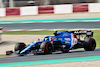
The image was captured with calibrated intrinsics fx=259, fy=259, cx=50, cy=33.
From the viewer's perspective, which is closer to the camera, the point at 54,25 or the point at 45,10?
the point at 54,25

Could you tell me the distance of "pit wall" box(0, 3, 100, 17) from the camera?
774 inches

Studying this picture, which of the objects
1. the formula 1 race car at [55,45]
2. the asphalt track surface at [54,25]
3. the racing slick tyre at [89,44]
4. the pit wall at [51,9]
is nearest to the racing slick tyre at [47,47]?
the formula 1 race car at [55,45]

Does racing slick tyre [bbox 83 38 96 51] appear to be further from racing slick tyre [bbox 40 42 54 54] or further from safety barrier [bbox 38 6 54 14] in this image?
safety barrier [bbox 38 6 54 14]

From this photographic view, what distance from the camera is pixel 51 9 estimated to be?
2094 cm

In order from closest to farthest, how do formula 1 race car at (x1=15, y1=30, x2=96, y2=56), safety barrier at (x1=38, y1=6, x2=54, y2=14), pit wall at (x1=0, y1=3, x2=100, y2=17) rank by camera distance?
formula 1 race car at (x1=15, y1=30, x2=96, y2=56)
pit wall at (x1=0, y1=3, x2=100, y2=17)
safety barrier at (x1=38, y1=6, x2=54, y2=14)

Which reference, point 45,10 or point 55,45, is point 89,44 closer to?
point 55,45

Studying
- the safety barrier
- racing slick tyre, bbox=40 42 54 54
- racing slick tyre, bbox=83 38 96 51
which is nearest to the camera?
racing slick tyre, bbox=40 42 54 54

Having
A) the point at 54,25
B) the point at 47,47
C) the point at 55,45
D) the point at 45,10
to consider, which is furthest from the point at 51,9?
the point at 47,47

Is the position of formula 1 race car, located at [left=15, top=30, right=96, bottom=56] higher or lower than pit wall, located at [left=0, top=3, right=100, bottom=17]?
lower

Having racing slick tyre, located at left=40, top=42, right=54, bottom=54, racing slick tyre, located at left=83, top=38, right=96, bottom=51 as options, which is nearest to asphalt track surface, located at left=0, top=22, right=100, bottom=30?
racing slick tyre, located at left=83, top=38, right=96, bottom=51

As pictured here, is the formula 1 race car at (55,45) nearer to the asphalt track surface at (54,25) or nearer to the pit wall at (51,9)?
the asphalt track surface at (54,25)

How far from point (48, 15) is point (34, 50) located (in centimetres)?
1323

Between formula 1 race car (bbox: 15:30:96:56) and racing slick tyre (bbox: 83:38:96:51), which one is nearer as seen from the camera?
formula 1 race car (bbox: 15:30:96:56)

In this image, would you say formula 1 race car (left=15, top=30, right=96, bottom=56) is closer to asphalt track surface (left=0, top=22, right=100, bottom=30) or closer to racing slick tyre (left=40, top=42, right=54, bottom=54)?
racing slick tyre (left=40, top=42, right=54, bottom=54)
